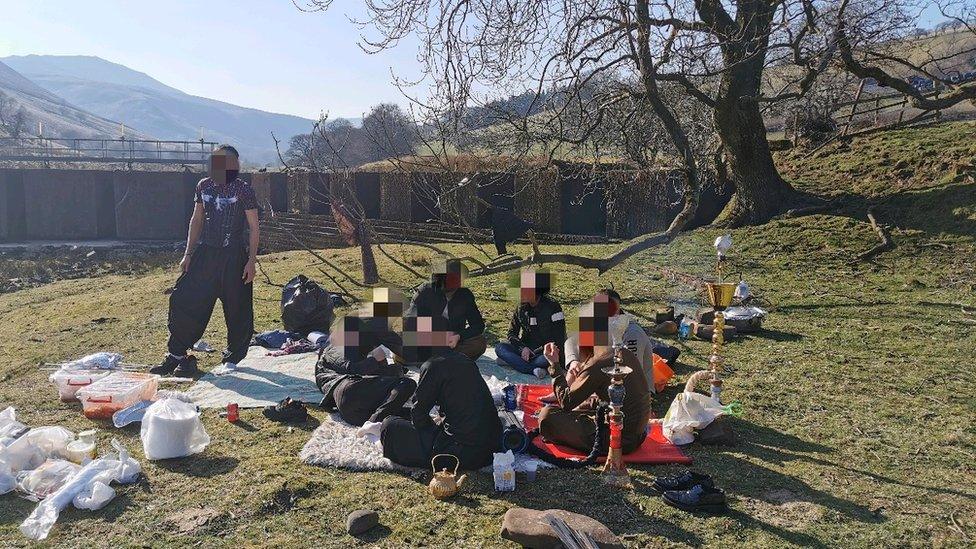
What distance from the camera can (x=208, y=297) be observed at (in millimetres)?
6492

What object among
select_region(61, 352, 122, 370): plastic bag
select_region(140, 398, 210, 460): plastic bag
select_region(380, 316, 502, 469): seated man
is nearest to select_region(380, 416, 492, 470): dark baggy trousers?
Result: select_region(380, 316, 502, 469): seated man

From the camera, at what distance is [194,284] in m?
6.47

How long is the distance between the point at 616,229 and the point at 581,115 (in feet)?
27.6

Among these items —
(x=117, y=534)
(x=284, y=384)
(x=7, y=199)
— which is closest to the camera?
(x=117, y=534)

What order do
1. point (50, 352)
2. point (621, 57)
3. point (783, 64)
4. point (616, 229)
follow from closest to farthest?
1. point (50, 352)
2. point (621, 57)
3. point (783, 64)
4. point (616, 229)

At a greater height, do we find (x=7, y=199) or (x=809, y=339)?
(x=7, y=199)

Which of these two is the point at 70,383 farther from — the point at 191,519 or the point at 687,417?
the point at 687,417

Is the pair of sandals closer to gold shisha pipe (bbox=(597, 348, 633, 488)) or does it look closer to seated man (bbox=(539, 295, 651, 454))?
gold shisha pipe (bbox=(597, 348, 633, 488))

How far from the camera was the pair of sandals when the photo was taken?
12.4 feet

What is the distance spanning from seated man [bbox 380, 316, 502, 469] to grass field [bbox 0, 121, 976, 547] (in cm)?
18

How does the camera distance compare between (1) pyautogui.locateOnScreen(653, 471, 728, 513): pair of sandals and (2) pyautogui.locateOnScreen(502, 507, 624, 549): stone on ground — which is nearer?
(2) pyautogui.locateOnScreen(502, 507, 624, 549): stone on ground

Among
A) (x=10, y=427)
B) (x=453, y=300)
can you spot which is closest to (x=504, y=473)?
(x=453, y=300)

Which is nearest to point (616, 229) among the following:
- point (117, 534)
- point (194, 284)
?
point (194, 284)

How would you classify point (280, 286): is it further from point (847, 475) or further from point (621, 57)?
point (847, 475)
